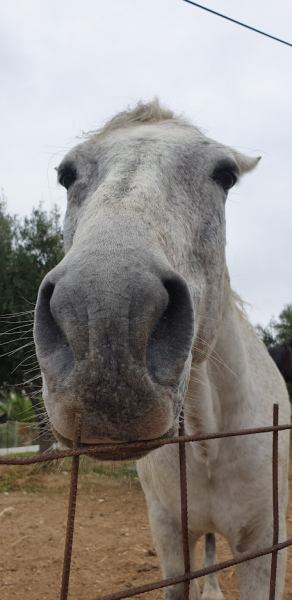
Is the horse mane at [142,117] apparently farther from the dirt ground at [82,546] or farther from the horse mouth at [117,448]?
the dirt ground at [82,546]

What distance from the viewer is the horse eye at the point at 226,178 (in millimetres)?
2230

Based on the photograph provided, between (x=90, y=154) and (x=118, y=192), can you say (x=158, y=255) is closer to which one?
(x=118, y=192)

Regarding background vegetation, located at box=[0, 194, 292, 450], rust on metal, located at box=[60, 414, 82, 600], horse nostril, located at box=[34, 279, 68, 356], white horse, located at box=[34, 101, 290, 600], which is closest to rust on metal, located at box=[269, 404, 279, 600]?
white horse, located at box=[34, 101, 290, 600]

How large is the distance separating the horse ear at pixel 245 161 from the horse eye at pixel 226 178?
487 mm

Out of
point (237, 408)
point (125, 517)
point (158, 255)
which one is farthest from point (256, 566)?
point (125, 517)

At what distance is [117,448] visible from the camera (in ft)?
4.03

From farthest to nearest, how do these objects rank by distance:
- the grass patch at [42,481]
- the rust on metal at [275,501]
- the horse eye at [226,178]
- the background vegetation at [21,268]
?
the background vegetation at [21,268] → the grass patch at [42,481] → the horse eye at [226,178] → the rust on metal at [275,501]

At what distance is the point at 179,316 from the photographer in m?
1.32

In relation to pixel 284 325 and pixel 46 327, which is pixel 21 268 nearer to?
pixel 46 327

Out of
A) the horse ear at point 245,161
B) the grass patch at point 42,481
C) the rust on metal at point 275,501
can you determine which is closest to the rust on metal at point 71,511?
the rust on metal at point 275,501

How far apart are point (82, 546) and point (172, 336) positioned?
478cm

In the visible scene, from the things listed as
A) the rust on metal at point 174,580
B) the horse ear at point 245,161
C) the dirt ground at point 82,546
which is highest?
the horse ear at point 245,161

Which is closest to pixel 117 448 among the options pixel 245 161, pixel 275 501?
pixel 275 501

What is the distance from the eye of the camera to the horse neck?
94.7 inches
